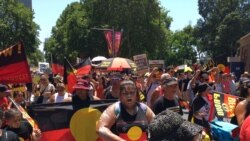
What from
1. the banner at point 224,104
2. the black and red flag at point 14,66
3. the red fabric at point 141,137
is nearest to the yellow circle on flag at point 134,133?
the red fabric at point 141,137

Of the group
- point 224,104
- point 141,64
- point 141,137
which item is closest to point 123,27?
point 141,64

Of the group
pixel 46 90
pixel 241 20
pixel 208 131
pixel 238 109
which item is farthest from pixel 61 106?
pixel 241 20

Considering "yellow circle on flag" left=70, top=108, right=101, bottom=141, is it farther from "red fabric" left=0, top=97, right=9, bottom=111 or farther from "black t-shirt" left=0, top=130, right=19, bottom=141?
"red fabric" left=0, top=97, right=9, bottom=111

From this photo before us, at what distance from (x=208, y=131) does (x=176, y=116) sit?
4.81 m

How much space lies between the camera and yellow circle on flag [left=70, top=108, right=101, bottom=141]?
6633mm

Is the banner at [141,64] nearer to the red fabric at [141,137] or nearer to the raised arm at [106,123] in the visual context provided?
the red fabric at [141,137]

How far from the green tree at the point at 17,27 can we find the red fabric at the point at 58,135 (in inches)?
2601

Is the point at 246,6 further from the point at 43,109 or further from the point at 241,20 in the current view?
the point at 43,109

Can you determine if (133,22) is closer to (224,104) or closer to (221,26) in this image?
(221,26)

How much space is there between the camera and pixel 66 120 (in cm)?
704

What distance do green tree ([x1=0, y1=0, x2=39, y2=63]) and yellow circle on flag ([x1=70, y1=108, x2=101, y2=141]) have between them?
66303 millimetres

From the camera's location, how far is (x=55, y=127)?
704 centimetres

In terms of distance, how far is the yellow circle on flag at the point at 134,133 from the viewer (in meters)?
4.76

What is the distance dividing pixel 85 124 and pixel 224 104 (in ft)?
8.22
